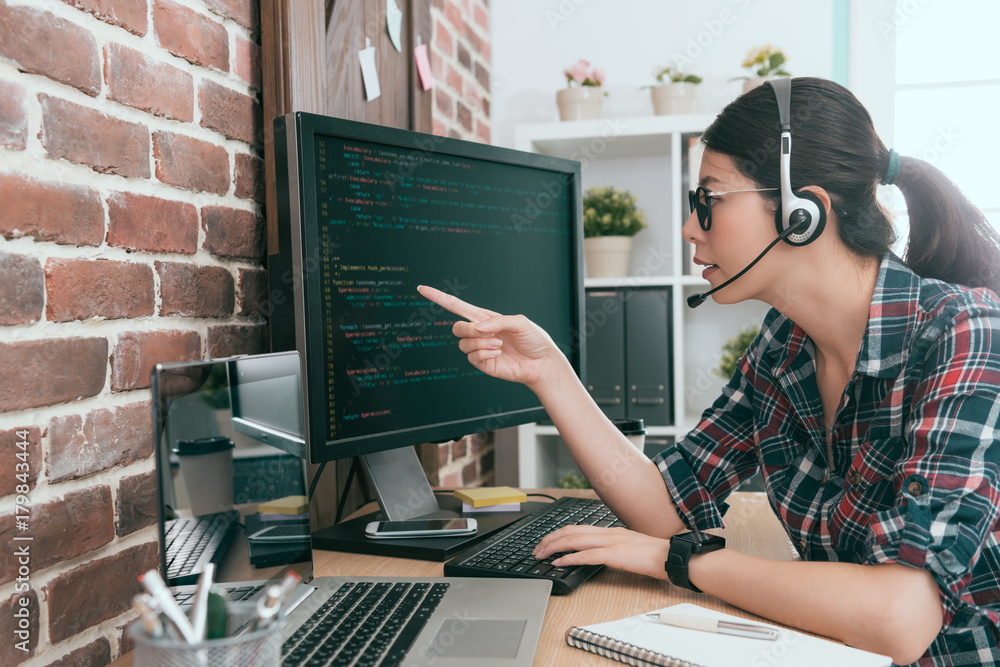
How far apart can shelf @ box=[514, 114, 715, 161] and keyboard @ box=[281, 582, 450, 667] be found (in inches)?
62.7

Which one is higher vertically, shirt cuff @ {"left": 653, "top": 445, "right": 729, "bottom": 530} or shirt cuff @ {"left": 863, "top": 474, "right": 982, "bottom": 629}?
shirt cuff @ {"left": 863, "top": 474, "right": 982, "bottom": 629}

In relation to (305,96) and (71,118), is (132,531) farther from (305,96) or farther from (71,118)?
(305,96)

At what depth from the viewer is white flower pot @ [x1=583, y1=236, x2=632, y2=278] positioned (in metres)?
2.13

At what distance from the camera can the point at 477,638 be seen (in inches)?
26.5

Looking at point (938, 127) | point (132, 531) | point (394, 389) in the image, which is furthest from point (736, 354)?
point (132, 531)

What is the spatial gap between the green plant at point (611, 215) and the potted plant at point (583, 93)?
0.24 meters

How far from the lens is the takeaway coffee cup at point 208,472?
60 cm

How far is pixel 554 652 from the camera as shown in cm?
67

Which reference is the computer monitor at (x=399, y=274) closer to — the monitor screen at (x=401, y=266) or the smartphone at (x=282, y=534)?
the monitor screen at (x=401, y=266)

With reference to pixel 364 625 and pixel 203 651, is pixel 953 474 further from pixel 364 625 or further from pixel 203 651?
pixel 203 651

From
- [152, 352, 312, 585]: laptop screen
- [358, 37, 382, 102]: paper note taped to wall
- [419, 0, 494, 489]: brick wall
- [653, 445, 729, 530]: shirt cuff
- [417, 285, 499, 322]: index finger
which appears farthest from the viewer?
[419, 0, 494, 489]: brick wall

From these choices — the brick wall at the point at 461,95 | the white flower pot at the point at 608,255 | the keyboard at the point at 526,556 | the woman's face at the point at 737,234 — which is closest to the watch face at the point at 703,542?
the keyboard at the point at 526,556

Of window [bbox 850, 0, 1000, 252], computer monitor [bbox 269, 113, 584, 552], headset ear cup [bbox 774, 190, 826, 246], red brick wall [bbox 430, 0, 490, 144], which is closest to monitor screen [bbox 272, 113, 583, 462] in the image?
computer monitor [bbox 269, 113, 584, 552]

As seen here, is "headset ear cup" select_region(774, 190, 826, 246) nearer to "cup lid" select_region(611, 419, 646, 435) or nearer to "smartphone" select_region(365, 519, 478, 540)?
"cup lid" select_region(611, 419, 646, 435)
